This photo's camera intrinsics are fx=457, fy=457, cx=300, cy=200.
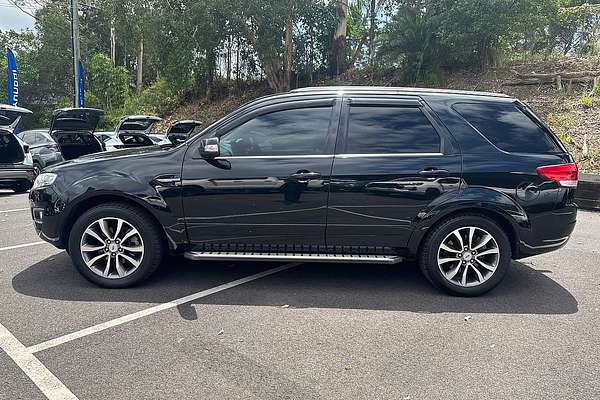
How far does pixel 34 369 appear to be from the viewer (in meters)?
2.88

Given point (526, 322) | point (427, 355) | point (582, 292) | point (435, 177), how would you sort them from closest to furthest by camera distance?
point (427, 355)
point (526, 322)
point (435, 177)
point (582, 292)

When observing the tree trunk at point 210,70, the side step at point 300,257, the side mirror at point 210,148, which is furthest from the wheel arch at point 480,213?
the tree trunk at point 210,70

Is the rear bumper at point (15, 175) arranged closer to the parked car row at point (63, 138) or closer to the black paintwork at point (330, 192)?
the parked car row at point (63, 138)

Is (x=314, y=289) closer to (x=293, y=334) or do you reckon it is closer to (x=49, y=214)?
(x=293, y=334)

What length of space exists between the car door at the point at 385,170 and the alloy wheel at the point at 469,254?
38cm

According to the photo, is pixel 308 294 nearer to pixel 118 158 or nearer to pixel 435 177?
pixel 435 177

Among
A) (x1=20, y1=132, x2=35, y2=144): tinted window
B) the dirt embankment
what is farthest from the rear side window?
(x1=20, y1=132, x2=35, y2=144): tinted window

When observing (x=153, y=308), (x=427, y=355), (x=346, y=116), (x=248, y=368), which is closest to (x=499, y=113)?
(x=346, y=116)

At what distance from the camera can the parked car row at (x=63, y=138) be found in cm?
653

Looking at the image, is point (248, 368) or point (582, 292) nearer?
point (248, 368)

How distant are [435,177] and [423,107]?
68cm

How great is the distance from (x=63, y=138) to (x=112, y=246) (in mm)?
3080

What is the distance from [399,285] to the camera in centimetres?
445

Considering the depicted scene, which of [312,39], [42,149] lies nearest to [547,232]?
[42,149]
